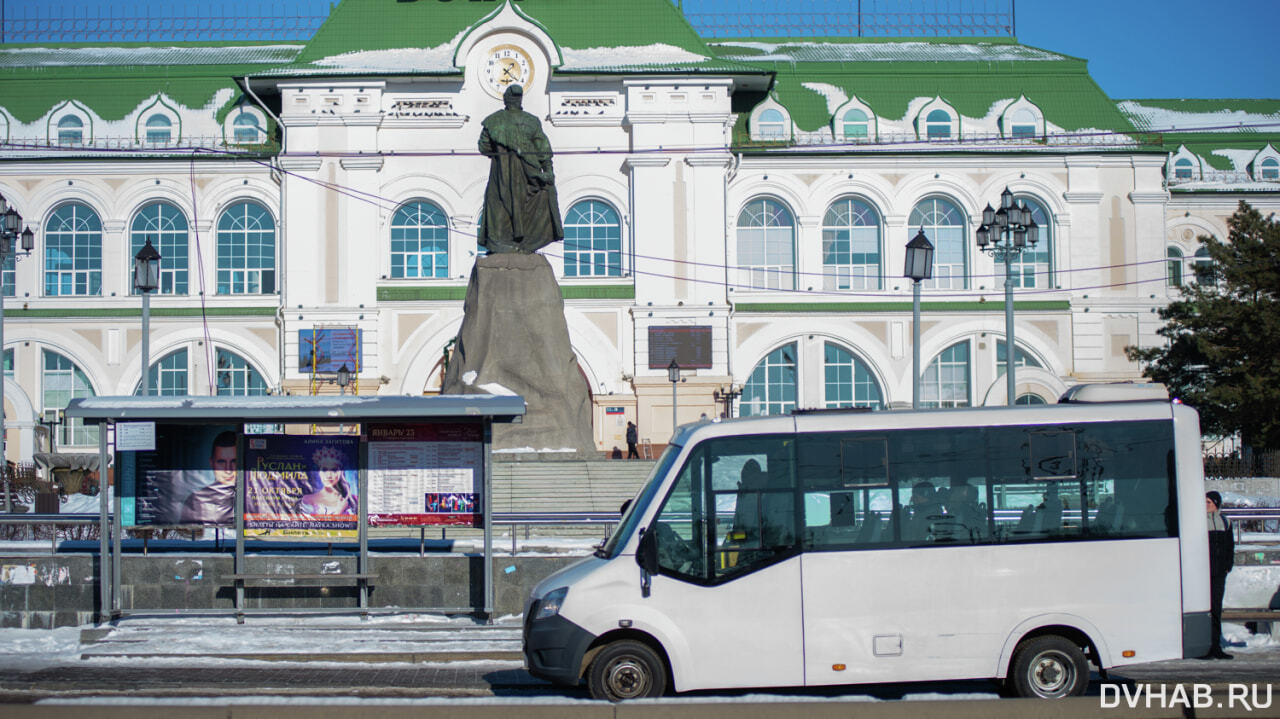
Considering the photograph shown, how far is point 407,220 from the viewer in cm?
4738

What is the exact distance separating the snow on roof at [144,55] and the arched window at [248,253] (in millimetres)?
7337

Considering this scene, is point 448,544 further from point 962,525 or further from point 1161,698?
point 1161,698

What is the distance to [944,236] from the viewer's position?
48719mm

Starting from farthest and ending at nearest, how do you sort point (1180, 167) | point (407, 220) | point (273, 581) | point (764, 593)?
1. point (1180, 167)
2. point (407, 220)
3. point (273, 581)
4. point (764, 593)

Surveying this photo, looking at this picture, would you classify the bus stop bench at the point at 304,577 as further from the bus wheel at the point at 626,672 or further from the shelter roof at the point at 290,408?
the bus wheel at the point at 626,672

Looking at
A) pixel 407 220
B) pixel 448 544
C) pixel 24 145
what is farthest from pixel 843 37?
pixel 448 544

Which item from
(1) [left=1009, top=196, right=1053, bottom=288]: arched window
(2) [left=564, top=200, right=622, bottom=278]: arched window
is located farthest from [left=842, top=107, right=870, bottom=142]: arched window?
(2) [left=564, top=200, right=622, bottom=278]: arched window

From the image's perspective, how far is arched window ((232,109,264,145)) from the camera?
4938cm

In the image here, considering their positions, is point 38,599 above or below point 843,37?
below

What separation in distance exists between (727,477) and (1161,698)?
393cm

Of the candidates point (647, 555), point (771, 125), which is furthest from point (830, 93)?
point (647, 555)

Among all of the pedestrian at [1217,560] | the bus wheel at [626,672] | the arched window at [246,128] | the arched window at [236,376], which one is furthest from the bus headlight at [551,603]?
the arched window at [246,128]

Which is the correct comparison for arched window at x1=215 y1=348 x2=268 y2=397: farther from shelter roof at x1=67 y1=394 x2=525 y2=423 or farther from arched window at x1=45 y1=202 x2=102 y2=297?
shelter roof at x1=67 y1=394 x2=525 y2=423

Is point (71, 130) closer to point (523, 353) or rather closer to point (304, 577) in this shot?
point (523, 353)
